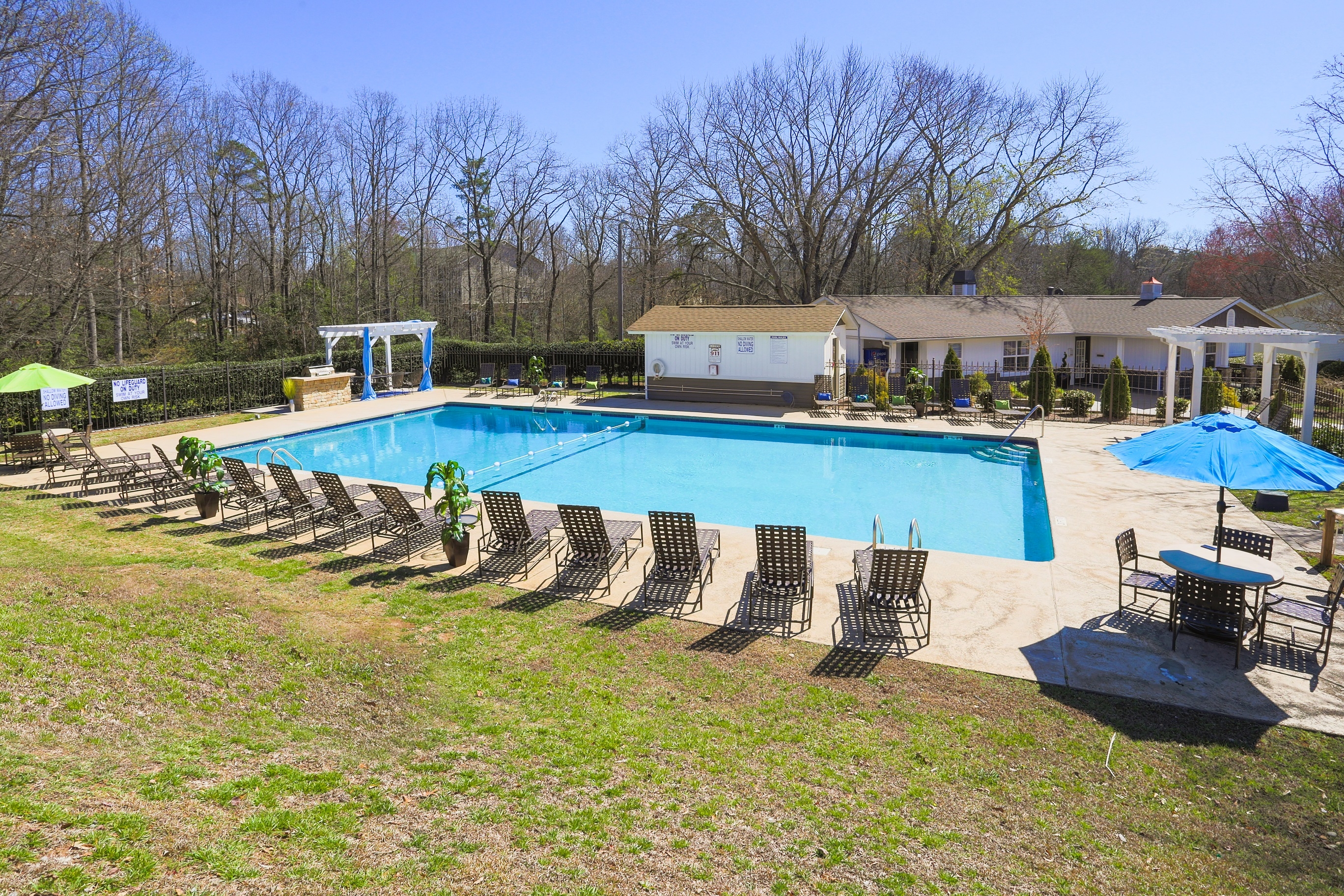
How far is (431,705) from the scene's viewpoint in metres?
5.86

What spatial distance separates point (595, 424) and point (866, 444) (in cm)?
802

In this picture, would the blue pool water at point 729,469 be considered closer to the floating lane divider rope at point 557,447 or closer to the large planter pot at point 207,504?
the floating lane divider rope at point 557,447

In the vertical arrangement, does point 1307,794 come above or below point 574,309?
below

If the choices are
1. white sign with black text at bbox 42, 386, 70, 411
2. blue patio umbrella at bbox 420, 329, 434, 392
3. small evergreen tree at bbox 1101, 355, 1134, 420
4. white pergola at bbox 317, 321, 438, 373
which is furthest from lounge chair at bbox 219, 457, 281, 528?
small evergreen tree at bbox 1101, 355, 1134, 420

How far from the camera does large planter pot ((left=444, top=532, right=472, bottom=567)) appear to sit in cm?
948

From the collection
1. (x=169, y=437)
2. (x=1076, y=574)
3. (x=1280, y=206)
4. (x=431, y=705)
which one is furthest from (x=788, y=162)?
(x=431, y=705)

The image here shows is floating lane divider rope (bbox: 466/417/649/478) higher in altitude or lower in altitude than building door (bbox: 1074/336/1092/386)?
lower

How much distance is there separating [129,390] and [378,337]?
8749 millimetres

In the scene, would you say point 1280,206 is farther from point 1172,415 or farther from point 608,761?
point 608,761

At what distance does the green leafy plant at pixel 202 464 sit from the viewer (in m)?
11.9

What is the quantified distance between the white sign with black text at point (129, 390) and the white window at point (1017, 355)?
2894 cm

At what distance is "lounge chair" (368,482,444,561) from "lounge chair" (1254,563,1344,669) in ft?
29.0

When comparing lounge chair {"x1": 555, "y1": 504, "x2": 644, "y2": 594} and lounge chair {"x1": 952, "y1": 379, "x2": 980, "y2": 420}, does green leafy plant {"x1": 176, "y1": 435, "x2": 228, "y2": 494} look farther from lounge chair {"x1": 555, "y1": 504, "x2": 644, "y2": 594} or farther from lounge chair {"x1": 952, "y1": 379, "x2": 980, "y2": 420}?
lounge chair {"x1": 952, "y1": 379, "x2": 980, "y2": 420}

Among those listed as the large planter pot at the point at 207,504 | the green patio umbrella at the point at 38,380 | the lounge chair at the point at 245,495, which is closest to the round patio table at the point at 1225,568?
the lounge chair at the point at 245,495
